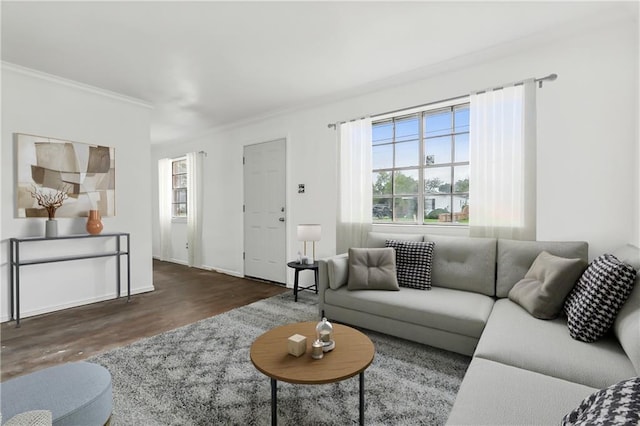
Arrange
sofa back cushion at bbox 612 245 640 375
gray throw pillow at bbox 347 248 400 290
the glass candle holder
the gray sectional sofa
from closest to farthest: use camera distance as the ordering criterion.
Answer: the gray sectional sofa
sofa back cushion at bbox 612 245 640 375
the glass candle holder
gray throw pillow at bbox 347 248 400 290

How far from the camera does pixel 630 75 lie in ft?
7.62

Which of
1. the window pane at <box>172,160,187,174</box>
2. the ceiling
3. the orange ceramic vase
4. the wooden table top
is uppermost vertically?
the ceiling

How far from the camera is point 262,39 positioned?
8.50 ft

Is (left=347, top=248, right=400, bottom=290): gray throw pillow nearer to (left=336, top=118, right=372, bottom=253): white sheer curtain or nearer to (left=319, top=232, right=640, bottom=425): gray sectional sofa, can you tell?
(left=319, top=232, right=640, bottom=425): gray sectional sofa

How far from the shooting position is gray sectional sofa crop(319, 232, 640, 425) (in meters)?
1.16

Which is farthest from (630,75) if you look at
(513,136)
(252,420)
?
(252,420)

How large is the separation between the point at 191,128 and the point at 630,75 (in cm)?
556

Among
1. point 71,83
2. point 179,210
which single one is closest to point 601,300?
point 71,83

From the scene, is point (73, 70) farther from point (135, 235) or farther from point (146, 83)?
point (135, 235)

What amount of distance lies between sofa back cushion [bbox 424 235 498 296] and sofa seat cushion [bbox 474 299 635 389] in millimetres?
667

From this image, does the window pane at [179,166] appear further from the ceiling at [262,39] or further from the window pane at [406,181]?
the window pane at [406,181]

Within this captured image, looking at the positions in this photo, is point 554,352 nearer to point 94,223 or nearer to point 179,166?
point 94,223

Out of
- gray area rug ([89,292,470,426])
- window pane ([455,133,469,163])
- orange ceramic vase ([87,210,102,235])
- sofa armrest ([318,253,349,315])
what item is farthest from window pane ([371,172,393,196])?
orange ceramic vase ([87,210,102,235])

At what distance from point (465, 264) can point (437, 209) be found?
2.69 feet
